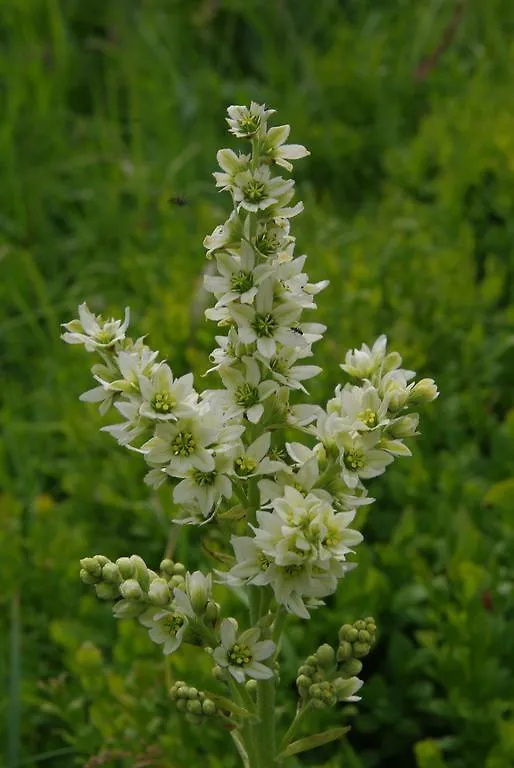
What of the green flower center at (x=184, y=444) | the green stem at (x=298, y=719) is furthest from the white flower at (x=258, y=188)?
the green stem at (x=298, y=719)

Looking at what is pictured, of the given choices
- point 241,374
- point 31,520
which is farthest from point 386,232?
point 241,374

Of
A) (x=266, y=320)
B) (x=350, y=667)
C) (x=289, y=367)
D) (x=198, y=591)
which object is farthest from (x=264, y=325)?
(x=350, y=667)

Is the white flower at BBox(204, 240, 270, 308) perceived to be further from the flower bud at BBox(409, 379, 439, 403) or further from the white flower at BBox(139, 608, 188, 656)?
the white flower at BBox(139, 608, 188, 656)

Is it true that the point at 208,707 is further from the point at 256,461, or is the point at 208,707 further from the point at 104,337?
the point at 104,337

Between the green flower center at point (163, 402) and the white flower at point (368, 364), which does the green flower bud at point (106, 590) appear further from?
the white flower at point (368, 364)

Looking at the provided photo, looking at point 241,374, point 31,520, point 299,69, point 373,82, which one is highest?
point 299,69

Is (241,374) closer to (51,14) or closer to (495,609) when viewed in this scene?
(495,609)

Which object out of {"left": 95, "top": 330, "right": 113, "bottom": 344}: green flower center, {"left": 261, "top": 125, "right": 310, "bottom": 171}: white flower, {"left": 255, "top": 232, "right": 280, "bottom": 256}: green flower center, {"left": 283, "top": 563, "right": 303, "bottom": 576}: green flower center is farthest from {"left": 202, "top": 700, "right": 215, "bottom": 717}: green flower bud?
{"left": 261, "top": 125, "right": 310, "bottom": 171}: white flower
